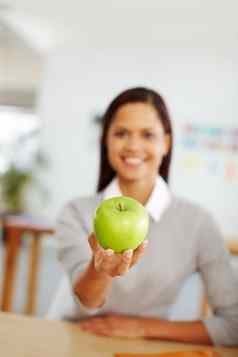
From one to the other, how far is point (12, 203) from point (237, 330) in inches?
179

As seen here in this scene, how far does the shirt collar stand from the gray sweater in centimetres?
2

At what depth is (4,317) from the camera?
100 cm

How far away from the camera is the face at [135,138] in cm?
104

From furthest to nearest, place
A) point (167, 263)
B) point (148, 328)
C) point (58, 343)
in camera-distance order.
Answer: point (167, 263) < point (148, 328) < point (58, 343)

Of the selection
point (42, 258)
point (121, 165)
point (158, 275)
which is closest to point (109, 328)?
point (158, 275)

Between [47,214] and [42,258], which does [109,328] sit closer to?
[42,258]

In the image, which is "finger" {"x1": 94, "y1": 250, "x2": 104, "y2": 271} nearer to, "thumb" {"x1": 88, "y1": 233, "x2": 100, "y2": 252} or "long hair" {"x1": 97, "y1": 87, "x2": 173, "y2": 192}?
"thumb" {"x1": 88, "y1": 233, "x2": 100, "y2": 252}

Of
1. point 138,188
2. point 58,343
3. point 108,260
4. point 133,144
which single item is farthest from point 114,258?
point 138,188

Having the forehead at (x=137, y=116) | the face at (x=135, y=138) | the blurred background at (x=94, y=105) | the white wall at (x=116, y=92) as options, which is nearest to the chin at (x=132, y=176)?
the face at (x=135, y=138)

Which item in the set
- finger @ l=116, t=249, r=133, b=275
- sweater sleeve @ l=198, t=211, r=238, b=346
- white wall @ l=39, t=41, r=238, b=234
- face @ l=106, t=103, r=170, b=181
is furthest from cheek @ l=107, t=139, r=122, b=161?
white wall @ l=39, t=41, r=238, b=234

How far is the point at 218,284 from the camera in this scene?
1.10 m

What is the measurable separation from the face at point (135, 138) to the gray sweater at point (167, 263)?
159 mm

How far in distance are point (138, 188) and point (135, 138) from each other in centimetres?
18

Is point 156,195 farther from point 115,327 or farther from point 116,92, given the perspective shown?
Answer: point 116,92
